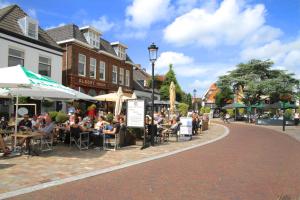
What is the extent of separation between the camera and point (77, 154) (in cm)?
1020

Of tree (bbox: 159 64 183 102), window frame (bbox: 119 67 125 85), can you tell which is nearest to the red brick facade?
window frame (bbox: 119 67 125 85)

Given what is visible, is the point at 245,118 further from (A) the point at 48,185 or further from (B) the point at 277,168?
(A) the point at 48,185

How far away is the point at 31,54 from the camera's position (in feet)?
69.8

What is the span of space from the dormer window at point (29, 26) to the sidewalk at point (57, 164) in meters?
12.4

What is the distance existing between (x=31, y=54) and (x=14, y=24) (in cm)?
209

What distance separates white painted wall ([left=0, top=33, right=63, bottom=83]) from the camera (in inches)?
752

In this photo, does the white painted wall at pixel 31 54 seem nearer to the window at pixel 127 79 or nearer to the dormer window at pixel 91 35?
the dormer window at pixel 91 35

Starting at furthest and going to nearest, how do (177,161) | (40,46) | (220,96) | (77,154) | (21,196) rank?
(220,96) < (40,46) < (77,154) < (177,161) < (21,196)

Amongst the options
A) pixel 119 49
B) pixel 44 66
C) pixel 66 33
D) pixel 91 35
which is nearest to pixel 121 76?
pixel 119 49

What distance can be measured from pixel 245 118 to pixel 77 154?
41576 mm

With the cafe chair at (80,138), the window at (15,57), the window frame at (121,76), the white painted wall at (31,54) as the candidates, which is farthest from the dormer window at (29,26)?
the window frame at (121,76)

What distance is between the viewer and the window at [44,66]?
22.4m

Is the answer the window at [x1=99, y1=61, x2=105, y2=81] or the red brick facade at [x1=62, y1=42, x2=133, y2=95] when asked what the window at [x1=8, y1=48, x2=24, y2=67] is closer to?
the red brick facade at [x1=62, y1=42, x2=133, y2=95]

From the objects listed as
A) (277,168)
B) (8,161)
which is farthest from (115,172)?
(277,168)
